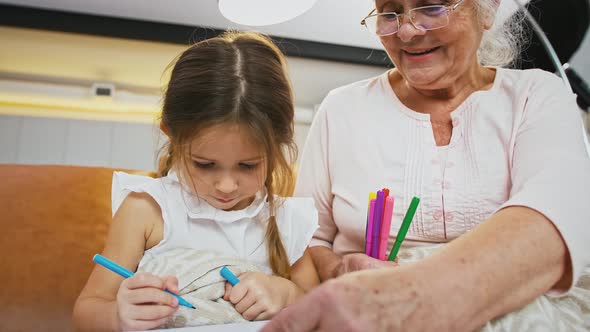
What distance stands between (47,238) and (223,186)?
0.57 m

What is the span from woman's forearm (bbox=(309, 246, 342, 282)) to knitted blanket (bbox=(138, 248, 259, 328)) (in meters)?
0.20

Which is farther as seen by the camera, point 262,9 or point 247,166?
point 262,9

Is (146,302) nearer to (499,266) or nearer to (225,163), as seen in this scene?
(225,163)

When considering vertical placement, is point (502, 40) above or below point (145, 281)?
above

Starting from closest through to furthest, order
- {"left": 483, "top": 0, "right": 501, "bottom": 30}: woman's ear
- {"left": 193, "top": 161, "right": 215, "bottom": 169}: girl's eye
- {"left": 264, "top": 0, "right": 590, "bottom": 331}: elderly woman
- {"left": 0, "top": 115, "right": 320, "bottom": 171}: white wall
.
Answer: {"left": 264, "top": 0, "right": 590, "bottom": 331}: elderly woman → {"left": 193, "top": 161, "right": 215, "bottom": 169}: girl's eye → {"left": 483, "top": 0, "right": 501, "bottom": 30}: woman's ear → {"left": 0, "top": 115, "right": 320, "bottom": 171}: white wall

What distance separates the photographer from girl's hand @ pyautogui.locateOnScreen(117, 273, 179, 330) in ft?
1.88

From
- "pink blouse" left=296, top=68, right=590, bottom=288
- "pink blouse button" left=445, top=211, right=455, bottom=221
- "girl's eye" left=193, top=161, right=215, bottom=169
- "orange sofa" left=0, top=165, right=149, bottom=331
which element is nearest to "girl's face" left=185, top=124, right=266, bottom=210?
"girl's eye" left=193, top=161, right=215, bottom=169

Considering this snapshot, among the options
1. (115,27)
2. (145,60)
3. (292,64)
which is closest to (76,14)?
(115,27)

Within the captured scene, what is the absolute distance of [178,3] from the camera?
7.45ft

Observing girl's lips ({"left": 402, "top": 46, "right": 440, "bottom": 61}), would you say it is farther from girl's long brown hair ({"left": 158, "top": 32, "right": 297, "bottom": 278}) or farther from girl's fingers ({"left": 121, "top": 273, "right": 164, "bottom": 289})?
girl's fingers ({"left": 121, "top": 273, "right": 164, "bottom": 289})

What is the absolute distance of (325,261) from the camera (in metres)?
0.92

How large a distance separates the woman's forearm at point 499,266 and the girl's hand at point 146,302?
31 centimetres

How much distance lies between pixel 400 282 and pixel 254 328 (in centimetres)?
18

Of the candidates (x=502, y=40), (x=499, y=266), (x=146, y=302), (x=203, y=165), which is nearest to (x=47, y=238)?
(x=203, y=165)
